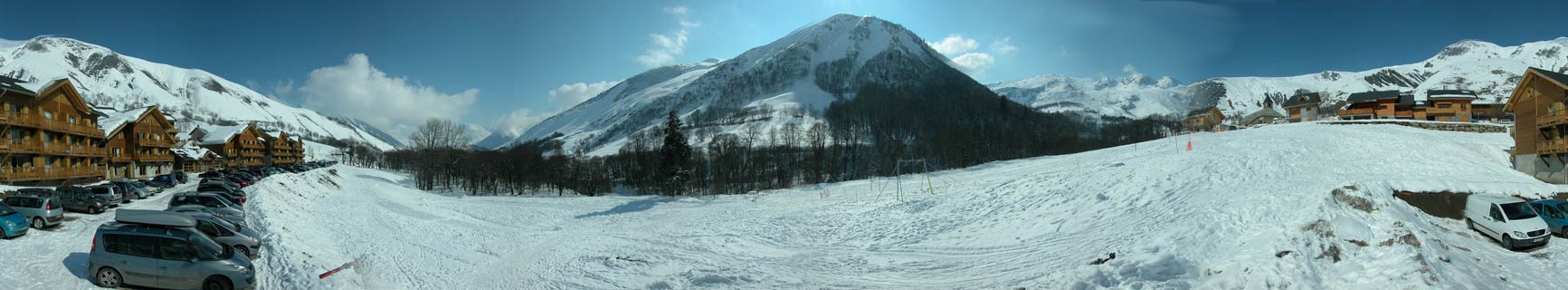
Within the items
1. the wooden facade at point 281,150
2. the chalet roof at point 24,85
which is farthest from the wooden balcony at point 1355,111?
the wooden facade at point 281,150

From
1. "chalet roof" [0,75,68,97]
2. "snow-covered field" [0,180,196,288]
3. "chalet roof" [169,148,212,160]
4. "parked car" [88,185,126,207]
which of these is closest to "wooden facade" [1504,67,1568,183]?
"snow-covered field" [0,180,196,288]

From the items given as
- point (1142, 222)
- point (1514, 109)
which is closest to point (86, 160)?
point (1142, 222)

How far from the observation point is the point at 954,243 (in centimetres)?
1917

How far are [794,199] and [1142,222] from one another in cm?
2664

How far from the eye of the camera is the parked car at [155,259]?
1239 centimetres

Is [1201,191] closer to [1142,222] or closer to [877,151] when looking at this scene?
[1142,222]

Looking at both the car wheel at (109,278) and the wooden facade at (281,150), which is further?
the wooden facade at (281,150)

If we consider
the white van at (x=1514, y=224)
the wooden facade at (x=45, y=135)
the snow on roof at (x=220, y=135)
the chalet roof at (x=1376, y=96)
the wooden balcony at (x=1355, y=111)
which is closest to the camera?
the white van at (x=1514, y=224)

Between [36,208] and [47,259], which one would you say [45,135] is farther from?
[47,259]

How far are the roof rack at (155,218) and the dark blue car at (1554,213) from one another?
3658 cm

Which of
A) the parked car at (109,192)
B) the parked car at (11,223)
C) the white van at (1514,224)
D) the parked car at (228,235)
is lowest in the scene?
the white van at (1514,224)

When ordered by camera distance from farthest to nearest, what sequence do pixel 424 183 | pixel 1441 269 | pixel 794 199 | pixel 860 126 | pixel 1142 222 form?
pixel 860 126 → pixel 424 183 → pixel 794 199 → pixel 1142 222 → pixel 1441 269

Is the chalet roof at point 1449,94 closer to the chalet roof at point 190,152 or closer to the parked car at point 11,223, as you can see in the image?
the parked car at point 11,223

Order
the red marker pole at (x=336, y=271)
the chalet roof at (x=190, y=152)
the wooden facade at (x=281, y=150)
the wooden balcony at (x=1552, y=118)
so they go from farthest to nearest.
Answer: the wooden facade at (x=281, y=150) < the chalet roof at (x=190, y=152) < the wooden balcony at (x=1552, y=118) < the red marker pole at (x=336, y=271)
